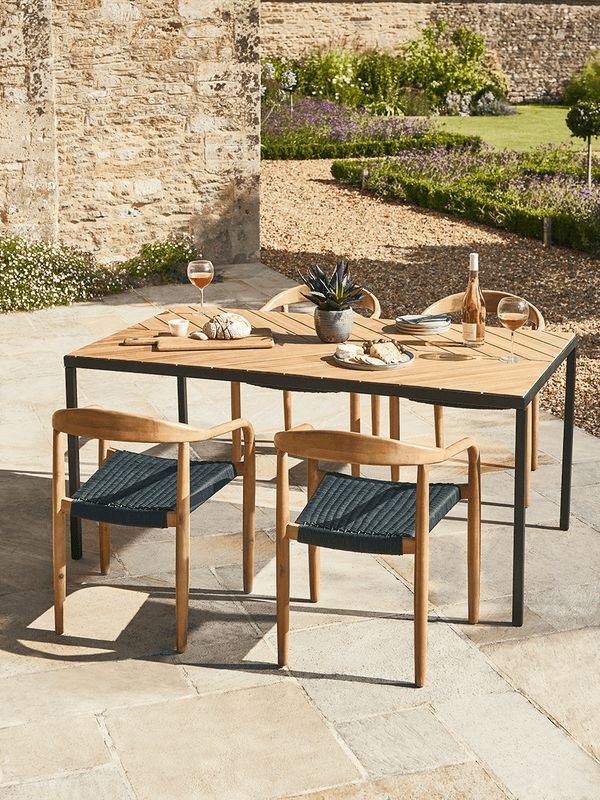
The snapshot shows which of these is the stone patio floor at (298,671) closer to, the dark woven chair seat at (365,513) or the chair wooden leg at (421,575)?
the chair wooden leg at (421,575)

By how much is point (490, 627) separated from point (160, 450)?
2.22m

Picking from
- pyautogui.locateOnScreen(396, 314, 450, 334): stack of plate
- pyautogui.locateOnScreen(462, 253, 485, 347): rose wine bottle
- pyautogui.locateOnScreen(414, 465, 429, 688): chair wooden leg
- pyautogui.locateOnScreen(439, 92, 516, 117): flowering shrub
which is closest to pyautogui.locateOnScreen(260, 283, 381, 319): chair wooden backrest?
pyautogui.locateOnScreen(396, 314, 450, 334): stack of plate

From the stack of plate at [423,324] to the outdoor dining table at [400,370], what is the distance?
0.09 ft

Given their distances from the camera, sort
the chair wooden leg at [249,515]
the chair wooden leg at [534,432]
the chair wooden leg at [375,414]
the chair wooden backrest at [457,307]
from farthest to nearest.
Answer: the chair wooden leg at [375,414]
the chair wooden backrest at [457,307]
the chair wooden leg at [534,432]
the chair wooden leg at [249,515]

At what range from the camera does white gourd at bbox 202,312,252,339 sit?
4.44 meters

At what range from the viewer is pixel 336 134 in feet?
54.2

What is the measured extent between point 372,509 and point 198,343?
3.71 feet

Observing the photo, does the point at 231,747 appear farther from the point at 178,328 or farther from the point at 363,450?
the point at 178,328

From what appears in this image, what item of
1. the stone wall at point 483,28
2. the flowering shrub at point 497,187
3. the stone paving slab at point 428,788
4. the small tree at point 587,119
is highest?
the stone wall at point 483,28

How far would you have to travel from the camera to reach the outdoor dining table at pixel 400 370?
12.3 feet

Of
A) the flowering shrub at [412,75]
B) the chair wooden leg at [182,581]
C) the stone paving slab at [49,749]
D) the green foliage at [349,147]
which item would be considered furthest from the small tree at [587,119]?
the stone paving slab at [49,749]

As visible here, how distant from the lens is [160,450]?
5516 millimetres

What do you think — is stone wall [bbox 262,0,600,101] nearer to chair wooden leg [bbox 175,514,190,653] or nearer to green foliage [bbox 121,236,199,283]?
green foliage [bbox 121,236,199,283]

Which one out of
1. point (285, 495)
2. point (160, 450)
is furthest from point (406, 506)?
point (160, 450)
